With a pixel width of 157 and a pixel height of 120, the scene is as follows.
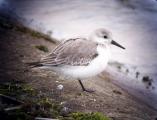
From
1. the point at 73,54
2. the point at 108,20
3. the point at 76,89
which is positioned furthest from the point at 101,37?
the point at 108,20

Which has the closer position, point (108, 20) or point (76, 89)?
point (76, 89)

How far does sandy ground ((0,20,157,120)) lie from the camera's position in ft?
25.3

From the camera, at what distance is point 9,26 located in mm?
12125

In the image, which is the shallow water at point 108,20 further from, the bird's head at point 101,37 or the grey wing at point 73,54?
the grey wing at point 73,54

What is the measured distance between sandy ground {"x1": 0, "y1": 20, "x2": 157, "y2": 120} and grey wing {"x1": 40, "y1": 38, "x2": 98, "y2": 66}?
1.82ft

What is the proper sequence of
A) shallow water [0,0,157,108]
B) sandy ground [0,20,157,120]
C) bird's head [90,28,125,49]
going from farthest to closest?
shallow water [0,0,157,108]
bird's head [90,28,125,49]
sandy ground [0,20,157,120]

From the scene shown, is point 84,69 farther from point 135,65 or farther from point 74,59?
point 135,65

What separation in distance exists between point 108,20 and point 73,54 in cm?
495

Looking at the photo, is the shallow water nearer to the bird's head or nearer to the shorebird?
the bird's head

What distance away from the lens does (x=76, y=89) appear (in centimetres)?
849

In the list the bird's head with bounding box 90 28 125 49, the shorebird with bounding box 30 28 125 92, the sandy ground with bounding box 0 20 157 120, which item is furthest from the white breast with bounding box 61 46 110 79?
the sandy ground with bounding box 0 20 157 120

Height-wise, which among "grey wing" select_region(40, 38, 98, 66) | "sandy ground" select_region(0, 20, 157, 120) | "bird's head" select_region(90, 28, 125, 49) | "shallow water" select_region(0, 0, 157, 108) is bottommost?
"sandy ground" select_region(0, 20, 157, 120)

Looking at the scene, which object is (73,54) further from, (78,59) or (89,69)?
(89,69)

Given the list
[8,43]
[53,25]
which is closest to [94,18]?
[53,25]
